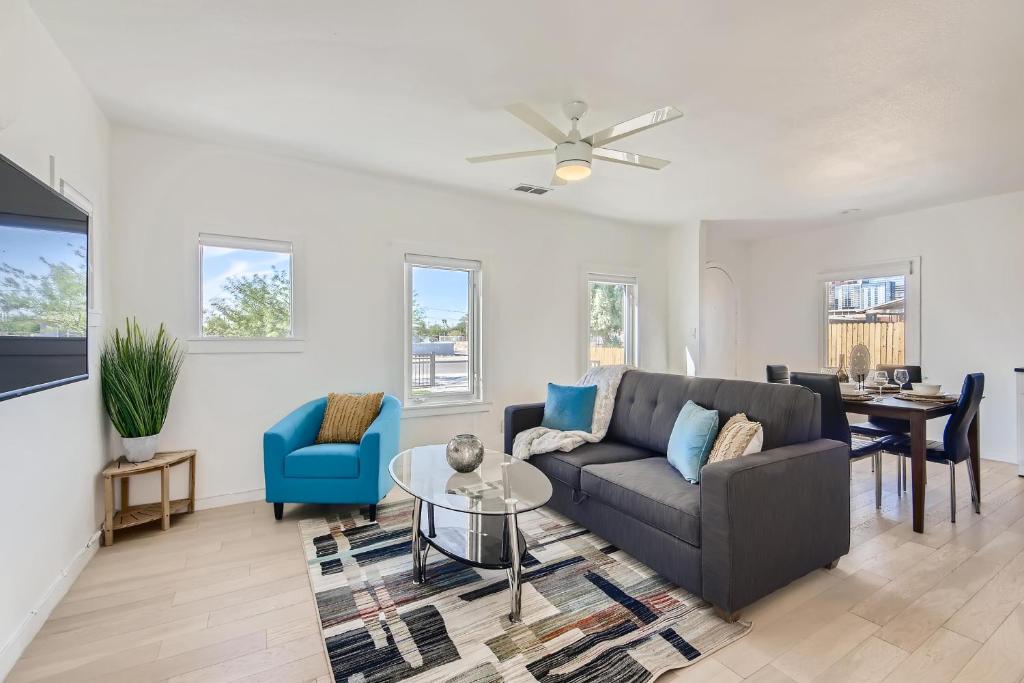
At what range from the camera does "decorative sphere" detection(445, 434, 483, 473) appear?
2.38 metres

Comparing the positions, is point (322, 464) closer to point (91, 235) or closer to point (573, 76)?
point (91, 235)

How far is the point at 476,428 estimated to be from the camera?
14.5 ft

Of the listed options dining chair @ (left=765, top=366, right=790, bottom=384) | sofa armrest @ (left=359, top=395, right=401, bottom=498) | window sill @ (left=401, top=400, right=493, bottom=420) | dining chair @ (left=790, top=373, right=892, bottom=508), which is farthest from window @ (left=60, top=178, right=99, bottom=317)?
dining chair @ (left=765, top=366, right=790, bottom=384)

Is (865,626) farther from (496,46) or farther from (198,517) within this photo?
(198,517)

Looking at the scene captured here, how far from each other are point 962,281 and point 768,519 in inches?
177

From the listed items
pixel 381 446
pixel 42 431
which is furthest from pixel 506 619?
pixel 42 431

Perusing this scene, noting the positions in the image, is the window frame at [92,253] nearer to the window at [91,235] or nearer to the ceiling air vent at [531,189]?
the window at [91,235]

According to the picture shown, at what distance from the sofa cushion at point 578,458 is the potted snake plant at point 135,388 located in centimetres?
243

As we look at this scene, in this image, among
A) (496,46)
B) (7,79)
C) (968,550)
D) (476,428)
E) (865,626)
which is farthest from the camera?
(476,428)

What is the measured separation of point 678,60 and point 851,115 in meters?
1.34

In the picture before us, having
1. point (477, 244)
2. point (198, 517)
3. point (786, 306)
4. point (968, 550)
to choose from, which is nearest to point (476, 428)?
point (477, 244)

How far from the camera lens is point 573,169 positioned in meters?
2.61

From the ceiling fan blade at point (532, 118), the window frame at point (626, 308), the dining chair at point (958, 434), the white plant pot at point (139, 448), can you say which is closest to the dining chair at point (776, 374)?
the dining chair at point (958, 434)

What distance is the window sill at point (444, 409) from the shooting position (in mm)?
4059
